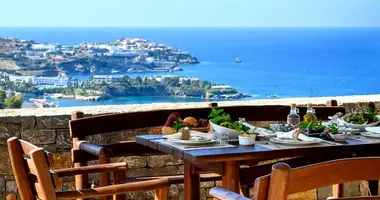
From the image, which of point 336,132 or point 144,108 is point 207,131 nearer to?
point 336,132

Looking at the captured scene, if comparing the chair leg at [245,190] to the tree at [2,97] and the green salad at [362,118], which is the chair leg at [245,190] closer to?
the green salad at [362,118]

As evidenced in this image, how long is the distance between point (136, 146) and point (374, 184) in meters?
1.25

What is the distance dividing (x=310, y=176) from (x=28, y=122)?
7.99 feet

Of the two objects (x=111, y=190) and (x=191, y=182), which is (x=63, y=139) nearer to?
(x=191, y=182)

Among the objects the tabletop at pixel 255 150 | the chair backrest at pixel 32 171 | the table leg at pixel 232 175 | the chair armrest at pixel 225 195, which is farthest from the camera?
the table leg at pixel 232 175

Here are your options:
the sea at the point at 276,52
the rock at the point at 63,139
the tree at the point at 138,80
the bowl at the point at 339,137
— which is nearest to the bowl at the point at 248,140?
the bowl at the point at 339,137

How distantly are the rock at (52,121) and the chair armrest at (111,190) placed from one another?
1.39 m

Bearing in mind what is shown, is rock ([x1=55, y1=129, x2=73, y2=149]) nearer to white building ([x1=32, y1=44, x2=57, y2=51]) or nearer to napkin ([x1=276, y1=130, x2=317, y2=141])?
napkin ([x1=276, y1=130, x2=317, y2=141])

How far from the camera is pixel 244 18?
13.2 meters

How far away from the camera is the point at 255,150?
11.0 ft

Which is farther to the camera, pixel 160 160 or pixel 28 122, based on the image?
A: pixel 160 160

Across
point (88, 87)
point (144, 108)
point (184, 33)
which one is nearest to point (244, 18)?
point (184, 33)

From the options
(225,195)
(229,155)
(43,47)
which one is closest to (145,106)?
(229,155)

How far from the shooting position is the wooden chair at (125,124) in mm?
3924
